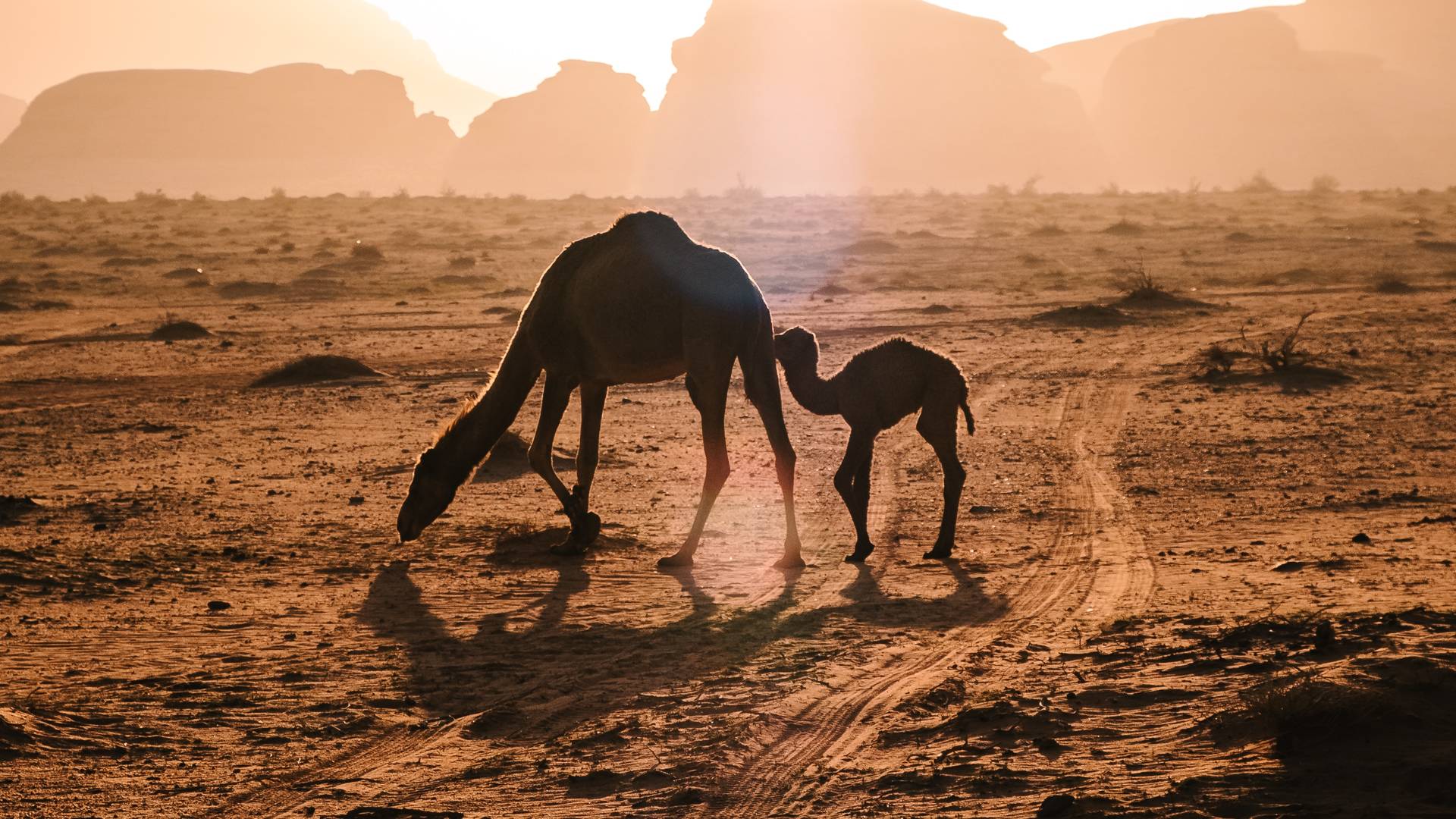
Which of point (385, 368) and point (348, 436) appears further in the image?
point (385, 368)

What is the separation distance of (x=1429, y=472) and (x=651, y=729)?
25.8 feet

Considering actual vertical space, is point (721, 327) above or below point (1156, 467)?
above

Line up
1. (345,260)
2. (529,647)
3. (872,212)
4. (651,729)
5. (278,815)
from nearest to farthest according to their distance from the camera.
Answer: (278,815)
(651,729)
(529,647)
(345,260)
(872,212)

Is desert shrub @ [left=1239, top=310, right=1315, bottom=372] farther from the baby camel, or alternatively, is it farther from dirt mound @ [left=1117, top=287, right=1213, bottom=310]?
the baby camel

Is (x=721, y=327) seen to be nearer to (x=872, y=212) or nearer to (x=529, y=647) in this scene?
(x=529, y=647)

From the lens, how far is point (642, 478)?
12.3 meters

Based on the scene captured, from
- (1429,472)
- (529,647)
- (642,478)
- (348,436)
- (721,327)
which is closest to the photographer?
(529,647)

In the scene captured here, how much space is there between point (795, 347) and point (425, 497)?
2.63 m

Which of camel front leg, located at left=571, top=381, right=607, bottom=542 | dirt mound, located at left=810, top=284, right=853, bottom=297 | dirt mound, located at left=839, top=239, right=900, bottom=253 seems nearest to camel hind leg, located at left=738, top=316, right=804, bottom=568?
camel front leg, located at left=571, top=381, right=607, bottom=542

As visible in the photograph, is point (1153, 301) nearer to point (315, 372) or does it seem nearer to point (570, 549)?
point (315, 372)

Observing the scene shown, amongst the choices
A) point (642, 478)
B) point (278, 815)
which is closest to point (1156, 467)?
point (642, 478)

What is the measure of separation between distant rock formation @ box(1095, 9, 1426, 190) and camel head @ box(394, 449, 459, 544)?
13862 cm

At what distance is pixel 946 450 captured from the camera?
31.3 feet

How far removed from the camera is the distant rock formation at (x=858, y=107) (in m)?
150
